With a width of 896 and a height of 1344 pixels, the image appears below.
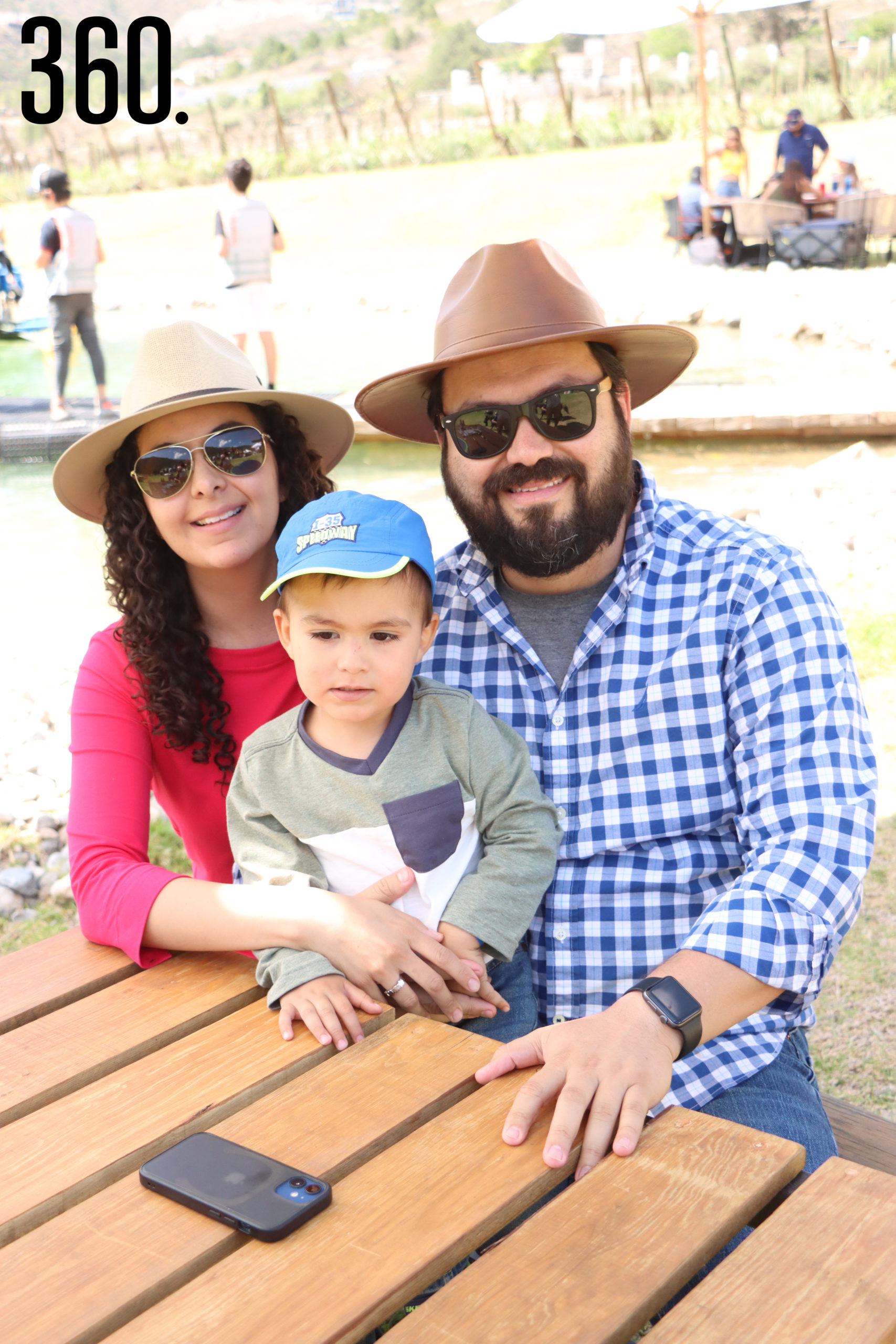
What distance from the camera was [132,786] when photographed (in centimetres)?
245

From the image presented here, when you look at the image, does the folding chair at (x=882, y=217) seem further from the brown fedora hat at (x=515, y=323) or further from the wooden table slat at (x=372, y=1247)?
the wooden table slat at (x=372, y=1247)

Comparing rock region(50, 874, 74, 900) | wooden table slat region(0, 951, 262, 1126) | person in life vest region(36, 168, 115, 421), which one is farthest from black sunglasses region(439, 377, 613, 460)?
person in life vest region(36, 168, 115, 421)

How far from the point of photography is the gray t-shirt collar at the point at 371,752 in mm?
2195

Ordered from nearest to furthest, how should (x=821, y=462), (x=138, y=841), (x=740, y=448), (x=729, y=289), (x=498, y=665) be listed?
(x=138, y=841)
(x=498, y=665)
(x=821, y=462)
(x=740, y=448)
(x=729, y=289)

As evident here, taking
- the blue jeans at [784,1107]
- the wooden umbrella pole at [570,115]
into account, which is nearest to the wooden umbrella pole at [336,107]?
the wooden umbrella pole at [570,115]

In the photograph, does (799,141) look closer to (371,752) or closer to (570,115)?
(371,752)

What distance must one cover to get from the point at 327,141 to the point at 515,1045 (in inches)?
1858

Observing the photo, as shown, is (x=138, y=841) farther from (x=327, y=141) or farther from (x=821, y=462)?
(x=327, y=141)

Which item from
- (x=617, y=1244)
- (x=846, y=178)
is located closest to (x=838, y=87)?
(x=846, y=178)

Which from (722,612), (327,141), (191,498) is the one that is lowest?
(722,612)

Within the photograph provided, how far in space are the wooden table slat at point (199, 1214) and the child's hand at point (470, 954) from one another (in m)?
0.19

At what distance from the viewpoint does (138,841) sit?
2.40 metres

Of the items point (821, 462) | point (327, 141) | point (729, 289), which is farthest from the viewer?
point (327, 141)

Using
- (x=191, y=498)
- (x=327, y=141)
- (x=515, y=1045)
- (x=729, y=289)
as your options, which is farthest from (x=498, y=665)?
(x=327, y=141)
